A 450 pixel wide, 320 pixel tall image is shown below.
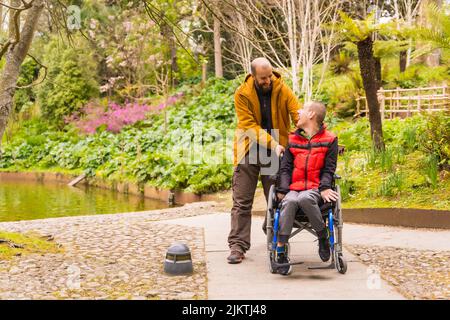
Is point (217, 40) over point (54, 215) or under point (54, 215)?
over

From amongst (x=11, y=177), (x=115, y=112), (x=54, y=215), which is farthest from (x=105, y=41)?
(x=54, y=215)

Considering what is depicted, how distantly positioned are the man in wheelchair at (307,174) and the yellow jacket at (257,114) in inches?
12.3

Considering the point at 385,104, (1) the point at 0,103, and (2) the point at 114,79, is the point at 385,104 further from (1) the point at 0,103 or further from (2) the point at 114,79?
(1) the point at 0,103

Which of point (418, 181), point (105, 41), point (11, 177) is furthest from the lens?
point (105, 41)

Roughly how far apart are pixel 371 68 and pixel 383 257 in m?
4.52

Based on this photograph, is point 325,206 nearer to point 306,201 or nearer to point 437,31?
point 306,201

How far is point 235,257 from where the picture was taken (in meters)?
5.04

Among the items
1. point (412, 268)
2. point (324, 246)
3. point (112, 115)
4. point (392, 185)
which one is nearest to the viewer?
point (324, 246)

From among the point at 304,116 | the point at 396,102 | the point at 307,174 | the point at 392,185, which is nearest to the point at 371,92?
the point at 392,185

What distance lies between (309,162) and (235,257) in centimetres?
104

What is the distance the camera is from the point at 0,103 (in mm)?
5547

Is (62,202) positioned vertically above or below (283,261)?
below

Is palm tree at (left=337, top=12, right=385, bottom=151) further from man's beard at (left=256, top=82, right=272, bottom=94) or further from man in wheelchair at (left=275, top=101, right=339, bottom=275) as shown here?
man in wheelchair at (left=275, top=101, right=339, bottom=275)

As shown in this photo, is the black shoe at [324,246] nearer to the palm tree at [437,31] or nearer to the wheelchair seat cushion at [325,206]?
the wheelchair seat cushion at [325,206]
